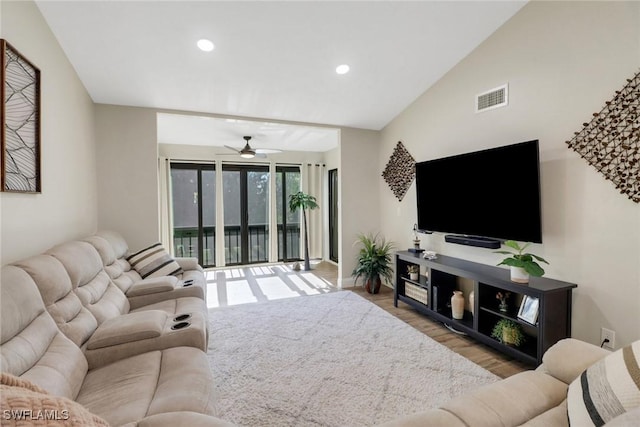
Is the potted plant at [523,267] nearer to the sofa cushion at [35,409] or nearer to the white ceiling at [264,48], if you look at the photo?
the white ceiling at [264,48]

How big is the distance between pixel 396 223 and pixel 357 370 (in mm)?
2538

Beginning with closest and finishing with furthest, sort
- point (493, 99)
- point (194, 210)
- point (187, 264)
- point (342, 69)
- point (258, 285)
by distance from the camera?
1. point (493, 99)
2. point (342, 69)
3. point (187, 264)
4. point (258, 285)
5. point (194, 210)

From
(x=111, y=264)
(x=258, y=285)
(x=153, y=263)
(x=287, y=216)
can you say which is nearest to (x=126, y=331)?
(x=111, y=264)

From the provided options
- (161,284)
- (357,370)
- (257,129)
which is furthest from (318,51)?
(357,370)

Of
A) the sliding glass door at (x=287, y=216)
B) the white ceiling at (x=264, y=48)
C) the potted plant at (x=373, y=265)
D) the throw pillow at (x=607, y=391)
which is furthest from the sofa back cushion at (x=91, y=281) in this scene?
the sliding glass door at (x=287, y=216)

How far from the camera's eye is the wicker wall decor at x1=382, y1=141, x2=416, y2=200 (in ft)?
13.6

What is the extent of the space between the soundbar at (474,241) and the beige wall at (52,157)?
145 inches

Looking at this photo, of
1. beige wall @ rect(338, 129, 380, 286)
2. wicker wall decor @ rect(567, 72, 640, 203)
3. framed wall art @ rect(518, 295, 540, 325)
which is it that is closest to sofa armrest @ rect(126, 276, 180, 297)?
beige wall @ rect(338, 129, 380, 286)

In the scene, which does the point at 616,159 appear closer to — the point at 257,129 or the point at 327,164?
the point at 257,129

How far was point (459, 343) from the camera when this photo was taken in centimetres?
288

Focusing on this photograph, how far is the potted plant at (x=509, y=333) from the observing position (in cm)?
252

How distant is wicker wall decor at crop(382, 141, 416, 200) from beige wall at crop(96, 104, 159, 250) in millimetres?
3308

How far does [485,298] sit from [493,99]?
1995 mm

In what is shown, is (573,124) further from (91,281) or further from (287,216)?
(287,216)
